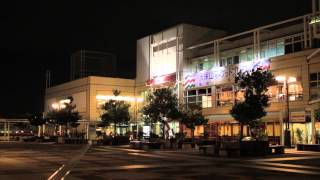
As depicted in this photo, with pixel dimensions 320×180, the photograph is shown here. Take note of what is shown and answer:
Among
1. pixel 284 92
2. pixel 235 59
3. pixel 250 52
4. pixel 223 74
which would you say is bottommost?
pixel 284 92

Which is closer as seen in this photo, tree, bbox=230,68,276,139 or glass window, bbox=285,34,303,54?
tree, bbox=230,68,276,139

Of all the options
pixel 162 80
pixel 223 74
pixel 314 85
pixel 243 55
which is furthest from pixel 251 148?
pixel 162 80

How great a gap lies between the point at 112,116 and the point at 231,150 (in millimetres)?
32563

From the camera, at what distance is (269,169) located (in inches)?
872

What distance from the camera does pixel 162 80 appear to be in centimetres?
7075

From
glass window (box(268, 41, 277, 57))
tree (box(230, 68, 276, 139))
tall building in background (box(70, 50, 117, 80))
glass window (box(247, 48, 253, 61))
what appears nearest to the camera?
tree (box(230, 68, 276, 139))


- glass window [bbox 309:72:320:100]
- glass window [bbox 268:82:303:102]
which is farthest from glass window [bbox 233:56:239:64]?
glass window [bbox 309:72:320:100]

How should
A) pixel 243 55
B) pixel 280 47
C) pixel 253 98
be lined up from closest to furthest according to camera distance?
pixel 253 98 → pixel 280 47 → pixel 243 55

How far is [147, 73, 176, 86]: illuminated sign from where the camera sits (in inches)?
2704

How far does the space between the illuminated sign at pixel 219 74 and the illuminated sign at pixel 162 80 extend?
10.5 feet

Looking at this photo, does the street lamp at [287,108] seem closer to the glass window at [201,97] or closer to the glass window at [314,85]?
the glass window at [314,85]

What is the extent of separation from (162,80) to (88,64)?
5042 centimetres

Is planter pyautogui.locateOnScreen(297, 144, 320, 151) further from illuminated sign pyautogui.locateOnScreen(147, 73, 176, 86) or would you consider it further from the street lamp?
illuminated sign pyautogui.locateOnScreen(147, 73, 176, 86)

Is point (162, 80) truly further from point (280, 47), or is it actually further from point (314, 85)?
point (314, 85)
